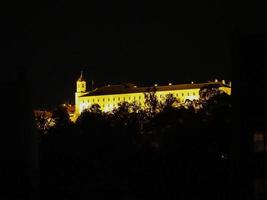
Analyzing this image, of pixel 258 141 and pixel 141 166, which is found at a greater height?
pixel 258 141

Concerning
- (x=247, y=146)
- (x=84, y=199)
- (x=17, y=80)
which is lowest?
(x=84, y=199)

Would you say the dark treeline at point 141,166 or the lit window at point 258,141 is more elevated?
the lit window at point 258,141

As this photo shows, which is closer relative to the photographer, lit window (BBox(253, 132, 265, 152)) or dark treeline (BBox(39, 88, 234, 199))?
lit window (BBox(253, 132, 265, 152))

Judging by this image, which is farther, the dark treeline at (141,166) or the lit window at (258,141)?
the dark treeline at (141,166)

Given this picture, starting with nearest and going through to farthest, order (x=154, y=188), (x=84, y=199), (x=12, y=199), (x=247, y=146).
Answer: (x=247, y=146) < (x=12, y=199) < (x=84, y=199) < (x=154, y=188)

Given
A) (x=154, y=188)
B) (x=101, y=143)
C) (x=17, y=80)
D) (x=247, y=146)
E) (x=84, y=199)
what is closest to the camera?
(x=247, y=146)

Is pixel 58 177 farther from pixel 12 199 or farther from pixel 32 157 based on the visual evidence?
pixel 12 199

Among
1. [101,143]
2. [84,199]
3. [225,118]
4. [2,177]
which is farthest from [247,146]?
[101,143]

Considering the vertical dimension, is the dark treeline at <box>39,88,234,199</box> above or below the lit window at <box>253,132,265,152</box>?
below

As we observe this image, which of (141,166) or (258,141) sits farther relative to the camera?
(141,166)

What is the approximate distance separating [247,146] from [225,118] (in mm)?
34094

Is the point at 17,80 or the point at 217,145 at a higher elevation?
the point at 17,80

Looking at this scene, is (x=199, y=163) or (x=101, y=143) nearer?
(x=199, y=163)

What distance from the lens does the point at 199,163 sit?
160ft
